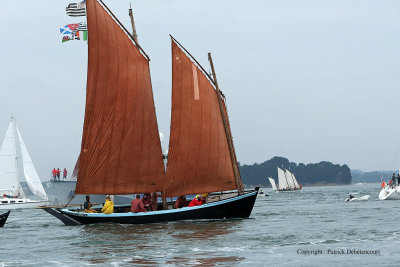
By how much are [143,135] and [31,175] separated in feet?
197

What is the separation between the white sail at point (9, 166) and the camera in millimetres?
94500

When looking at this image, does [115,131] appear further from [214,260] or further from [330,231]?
[214,260]

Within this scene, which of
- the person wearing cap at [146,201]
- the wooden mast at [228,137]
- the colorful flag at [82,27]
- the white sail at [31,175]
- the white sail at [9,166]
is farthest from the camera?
the white sail at [31,175]

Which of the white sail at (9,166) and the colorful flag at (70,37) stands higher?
the colorful flag at (70,37)

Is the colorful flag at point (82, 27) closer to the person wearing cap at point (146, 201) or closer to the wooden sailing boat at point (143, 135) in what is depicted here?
the wooden sailing boat at point (143, 135)

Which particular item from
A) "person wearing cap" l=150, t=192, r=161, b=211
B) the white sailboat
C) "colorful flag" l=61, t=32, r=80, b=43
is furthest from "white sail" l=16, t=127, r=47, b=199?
"person wearing cap" l=150, t=192, r=161, b=211

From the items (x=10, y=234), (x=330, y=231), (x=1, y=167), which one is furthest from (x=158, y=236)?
(x=1, y=167)

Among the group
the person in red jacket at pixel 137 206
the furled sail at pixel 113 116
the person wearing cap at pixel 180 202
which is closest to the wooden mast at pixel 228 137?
the person wearing cap at pixel 180 202

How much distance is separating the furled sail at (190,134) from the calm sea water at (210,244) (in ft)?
10.3

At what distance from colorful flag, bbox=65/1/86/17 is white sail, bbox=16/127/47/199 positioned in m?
45.3

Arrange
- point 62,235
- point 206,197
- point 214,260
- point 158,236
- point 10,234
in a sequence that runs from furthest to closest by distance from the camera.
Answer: point 206,197
point 10,234
point 62,235
point 158,236
point 214,260

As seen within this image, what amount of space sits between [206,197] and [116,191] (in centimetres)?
624

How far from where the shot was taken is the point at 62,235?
4081cm

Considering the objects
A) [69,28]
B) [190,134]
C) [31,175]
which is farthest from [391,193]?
[31,175]
